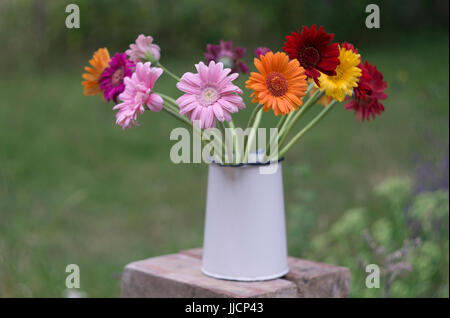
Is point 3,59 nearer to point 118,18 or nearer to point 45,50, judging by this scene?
point 45,50

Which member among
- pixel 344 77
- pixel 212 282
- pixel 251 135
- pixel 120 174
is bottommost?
pixel 212 282

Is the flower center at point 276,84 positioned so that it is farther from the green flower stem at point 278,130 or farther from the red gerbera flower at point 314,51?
the green flower stem at point 278,130

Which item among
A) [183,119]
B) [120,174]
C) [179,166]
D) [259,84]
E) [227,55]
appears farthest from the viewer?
[179,166]

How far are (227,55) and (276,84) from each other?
1.20 ft

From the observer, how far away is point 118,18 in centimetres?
585

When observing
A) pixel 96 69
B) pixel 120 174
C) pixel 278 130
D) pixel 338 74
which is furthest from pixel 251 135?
pixel 120 174

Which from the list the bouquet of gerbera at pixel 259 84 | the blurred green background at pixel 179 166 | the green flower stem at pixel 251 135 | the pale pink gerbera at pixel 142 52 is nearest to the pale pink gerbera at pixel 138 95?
the bouquet of gerbera at pixel 259 84

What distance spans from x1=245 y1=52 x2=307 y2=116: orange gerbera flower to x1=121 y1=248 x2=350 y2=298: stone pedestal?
45 centimetres

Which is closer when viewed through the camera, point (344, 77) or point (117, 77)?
point (344, 77)

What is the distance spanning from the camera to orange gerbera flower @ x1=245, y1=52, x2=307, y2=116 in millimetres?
1147

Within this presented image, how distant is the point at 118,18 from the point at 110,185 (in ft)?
8.58

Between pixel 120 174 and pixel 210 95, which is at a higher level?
pixel 210 95

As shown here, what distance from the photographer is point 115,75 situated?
1.34 m

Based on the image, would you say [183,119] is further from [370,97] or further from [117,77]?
[370,97]
